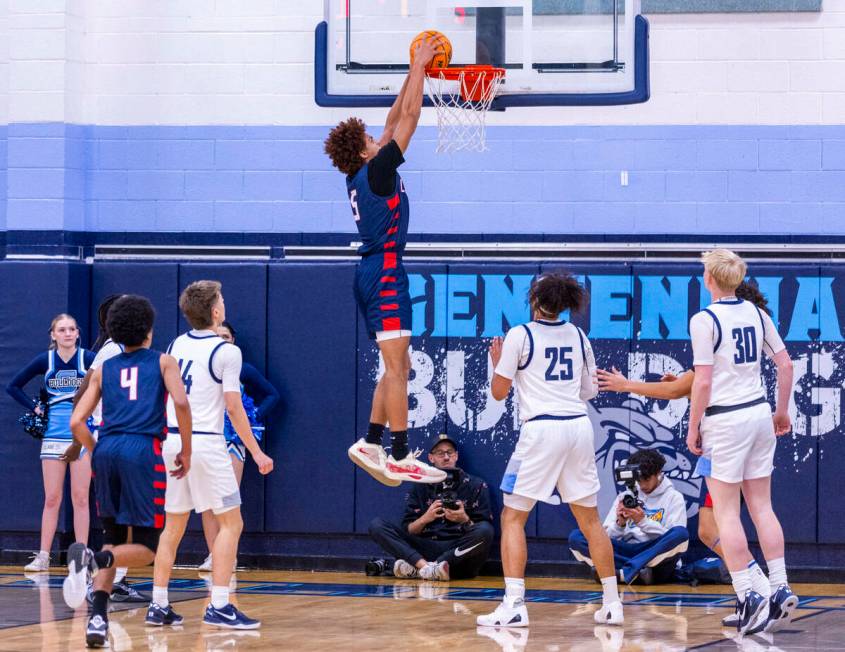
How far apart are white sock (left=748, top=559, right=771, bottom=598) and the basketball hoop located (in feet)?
11.9

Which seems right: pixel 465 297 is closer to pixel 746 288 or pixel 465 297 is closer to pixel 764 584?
pixel 746 288

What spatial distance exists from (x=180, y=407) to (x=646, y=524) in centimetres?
436

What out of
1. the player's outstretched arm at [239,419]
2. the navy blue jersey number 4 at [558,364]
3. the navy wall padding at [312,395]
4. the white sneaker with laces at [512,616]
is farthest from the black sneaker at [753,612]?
the navy wall padding at [312,395]

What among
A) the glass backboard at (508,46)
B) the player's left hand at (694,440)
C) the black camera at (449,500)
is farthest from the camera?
the black camera at (449,500)

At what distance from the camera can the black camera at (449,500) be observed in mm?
10953

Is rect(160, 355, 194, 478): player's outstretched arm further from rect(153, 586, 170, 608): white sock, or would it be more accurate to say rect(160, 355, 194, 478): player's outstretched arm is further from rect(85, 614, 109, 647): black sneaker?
rect(85, 614, 109, 647): black sneaker

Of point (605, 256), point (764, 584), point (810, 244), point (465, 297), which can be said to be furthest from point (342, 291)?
point (764, 584)

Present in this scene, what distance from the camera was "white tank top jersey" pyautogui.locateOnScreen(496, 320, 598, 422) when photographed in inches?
318

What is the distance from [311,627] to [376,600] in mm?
1420

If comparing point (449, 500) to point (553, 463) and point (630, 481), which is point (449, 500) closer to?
point (630, 481)

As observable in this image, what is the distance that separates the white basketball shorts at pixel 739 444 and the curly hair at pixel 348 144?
8.50ft

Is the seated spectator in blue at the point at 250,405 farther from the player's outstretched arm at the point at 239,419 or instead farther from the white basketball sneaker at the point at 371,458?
the player's outstretched arm at the point at 239,419

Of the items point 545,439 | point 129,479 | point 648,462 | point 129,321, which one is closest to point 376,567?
point 648,462

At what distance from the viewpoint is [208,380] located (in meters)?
8.15
